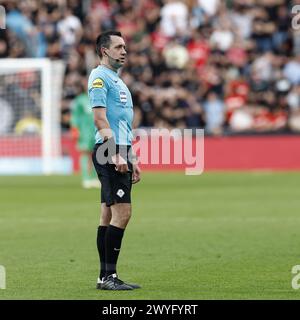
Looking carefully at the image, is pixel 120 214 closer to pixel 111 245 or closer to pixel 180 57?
pixel 111 245

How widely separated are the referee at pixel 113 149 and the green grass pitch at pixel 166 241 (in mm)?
383

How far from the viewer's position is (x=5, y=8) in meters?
33.5

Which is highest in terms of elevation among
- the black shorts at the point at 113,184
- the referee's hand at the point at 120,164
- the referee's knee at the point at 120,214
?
the referee's hand at the point at 120,164

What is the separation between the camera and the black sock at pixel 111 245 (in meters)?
10.2

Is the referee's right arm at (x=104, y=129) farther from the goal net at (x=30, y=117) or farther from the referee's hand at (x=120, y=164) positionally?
the goal net at (x=30, y=117)

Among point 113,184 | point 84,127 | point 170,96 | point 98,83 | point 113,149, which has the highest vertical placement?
point 170,96

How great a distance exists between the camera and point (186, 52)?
33156 mm

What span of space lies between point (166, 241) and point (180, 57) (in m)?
18.9

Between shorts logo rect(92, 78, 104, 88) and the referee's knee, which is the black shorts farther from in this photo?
shorts logo rect(92, 78, 104, 88)

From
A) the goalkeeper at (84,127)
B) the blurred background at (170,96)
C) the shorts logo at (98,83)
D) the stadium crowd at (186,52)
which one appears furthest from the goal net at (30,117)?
the shorts logo at (98,83)

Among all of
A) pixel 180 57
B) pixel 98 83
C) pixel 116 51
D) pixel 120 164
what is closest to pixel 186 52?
pixel 180 57
